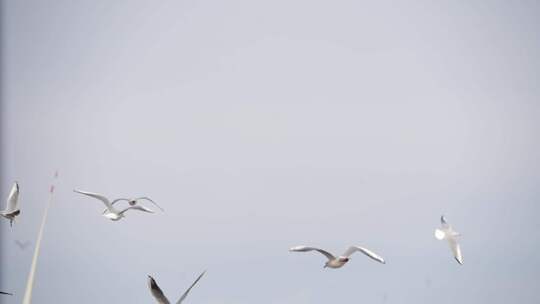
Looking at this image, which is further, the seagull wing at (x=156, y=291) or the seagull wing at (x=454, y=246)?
the seagull wing at (x=454, y=246)

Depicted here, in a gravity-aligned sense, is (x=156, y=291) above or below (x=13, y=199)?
below

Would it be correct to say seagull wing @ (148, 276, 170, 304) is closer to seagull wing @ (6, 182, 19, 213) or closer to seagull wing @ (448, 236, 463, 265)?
seagull wing @ (6, 182, 19, 213)

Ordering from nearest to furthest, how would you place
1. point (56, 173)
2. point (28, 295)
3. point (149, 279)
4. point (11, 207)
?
point (28, 295) < point (149, 279) < point (11, 207) < point (56, 173)

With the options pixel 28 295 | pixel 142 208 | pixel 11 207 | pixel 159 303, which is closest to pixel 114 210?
pixel 142 208

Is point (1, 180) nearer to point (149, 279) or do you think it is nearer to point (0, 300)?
point (0, 300)

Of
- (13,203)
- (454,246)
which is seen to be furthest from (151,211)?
(454,246)

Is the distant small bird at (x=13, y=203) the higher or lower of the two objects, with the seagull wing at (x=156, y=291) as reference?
higher

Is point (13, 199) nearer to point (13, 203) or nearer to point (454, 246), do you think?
point (13, 203)

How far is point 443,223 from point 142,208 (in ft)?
8.95

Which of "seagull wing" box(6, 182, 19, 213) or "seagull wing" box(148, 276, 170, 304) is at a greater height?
"seagull wing" box(6, 182, 19, 213)

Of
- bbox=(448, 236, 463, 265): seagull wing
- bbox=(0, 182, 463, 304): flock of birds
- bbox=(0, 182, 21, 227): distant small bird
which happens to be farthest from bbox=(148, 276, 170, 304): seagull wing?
bbox=(448, 236, 463, 265): seagull wing

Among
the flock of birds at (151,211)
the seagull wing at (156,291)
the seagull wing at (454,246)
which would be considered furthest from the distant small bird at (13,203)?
the seagull wing at (454,246)

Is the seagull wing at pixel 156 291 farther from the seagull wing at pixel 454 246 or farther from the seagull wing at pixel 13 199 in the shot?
the seagull wing at pixel 454 246

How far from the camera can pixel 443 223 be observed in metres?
6.32
